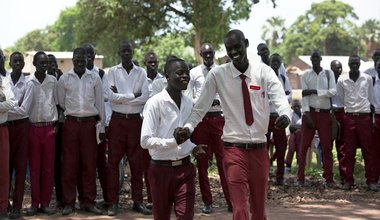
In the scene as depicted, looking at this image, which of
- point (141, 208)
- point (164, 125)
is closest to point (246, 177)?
point (164, 125)

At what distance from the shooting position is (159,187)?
4.48 m

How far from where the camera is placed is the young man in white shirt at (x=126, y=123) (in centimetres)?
670

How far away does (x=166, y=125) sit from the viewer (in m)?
4.59

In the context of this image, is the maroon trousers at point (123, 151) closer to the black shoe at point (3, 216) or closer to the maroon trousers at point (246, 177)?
the black shoe at point (3, 216)

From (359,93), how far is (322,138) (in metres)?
0.94

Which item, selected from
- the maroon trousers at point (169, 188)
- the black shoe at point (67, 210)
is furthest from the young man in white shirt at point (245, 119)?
the black shoe at point (67, 210)

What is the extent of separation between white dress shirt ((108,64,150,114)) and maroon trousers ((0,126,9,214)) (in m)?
1.35

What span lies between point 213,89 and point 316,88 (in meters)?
4.30

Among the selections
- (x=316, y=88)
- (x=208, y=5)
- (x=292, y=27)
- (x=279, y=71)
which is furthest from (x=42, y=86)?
(x=292, y=27)

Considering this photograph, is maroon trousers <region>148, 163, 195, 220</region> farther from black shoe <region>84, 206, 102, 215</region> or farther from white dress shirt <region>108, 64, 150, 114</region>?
black shoe <region>84, 206, 102, 215</region>

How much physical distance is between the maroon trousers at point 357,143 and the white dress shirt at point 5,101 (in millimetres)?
5317

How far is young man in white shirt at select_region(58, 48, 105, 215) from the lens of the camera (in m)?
6.65

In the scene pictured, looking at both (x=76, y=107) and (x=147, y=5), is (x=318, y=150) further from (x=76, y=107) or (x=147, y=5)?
(x=147, y=5)

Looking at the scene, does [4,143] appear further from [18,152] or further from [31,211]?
[31,211]
